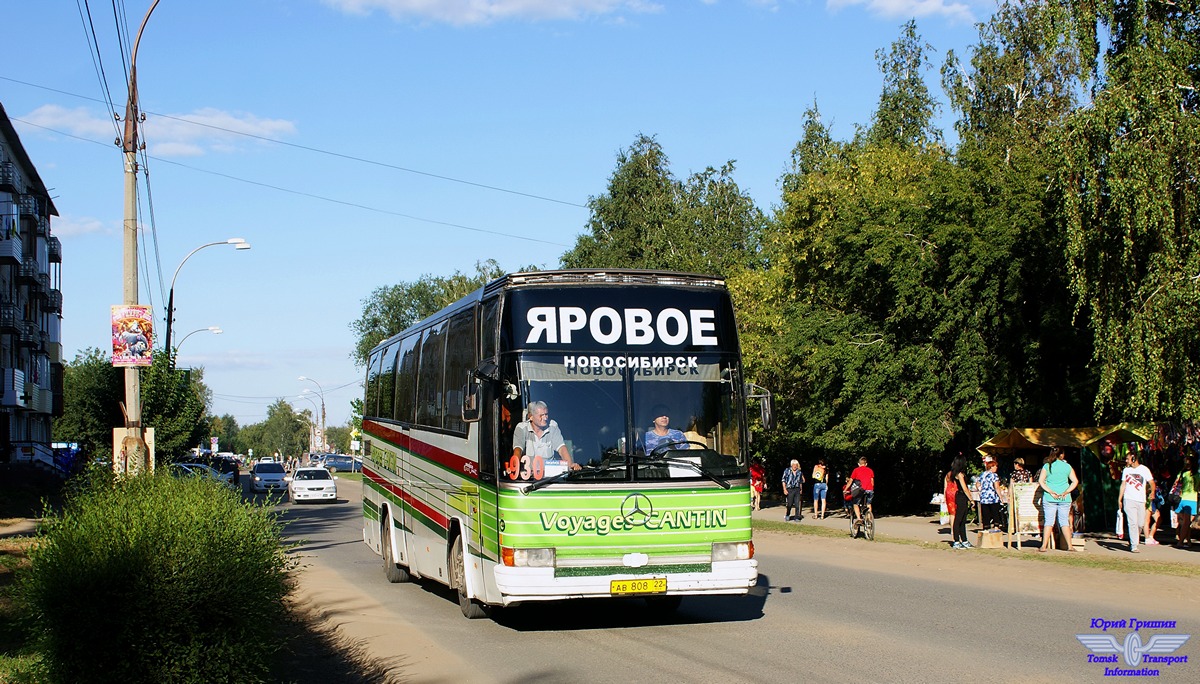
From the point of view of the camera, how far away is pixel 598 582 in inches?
418

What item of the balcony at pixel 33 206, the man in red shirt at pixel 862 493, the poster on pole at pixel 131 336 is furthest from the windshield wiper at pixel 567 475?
the balcony at pixel 33 206

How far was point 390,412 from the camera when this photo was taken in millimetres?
16734

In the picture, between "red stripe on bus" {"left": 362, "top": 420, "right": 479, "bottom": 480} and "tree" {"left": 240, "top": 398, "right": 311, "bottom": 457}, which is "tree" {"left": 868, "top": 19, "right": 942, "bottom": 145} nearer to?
"red stripe on bus" {"left": 362, "top": 420, "right": 479, "bottom": 480}

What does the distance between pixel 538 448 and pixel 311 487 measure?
3384cm

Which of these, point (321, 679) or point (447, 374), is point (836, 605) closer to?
point (447, 374)

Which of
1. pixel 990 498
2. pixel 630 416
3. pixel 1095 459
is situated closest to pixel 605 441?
pixel 630 416

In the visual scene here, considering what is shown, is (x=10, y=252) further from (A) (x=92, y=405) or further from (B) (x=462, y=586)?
(B) (x=462, y=586)

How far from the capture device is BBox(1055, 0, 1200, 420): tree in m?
22.2

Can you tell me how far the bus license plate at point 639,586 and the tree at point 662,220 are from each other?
44983 millimetres

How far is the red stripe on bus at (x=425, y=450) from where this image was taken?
11734mm

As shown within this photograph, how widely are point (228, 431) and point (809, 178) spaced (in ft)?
567

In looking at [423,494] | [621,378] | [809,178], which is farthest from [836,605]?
[809,178]

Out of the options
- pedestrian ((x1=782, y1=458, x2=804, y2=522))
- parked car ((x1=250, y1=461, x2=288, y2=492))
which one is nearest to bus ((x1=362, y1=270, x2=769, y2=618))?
pedestrian ((x1=782, y1=458, x2=804, y2=522))

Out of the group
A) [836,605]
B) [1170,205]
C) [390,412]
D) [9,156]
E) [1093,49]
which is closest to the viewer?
[836,605]
